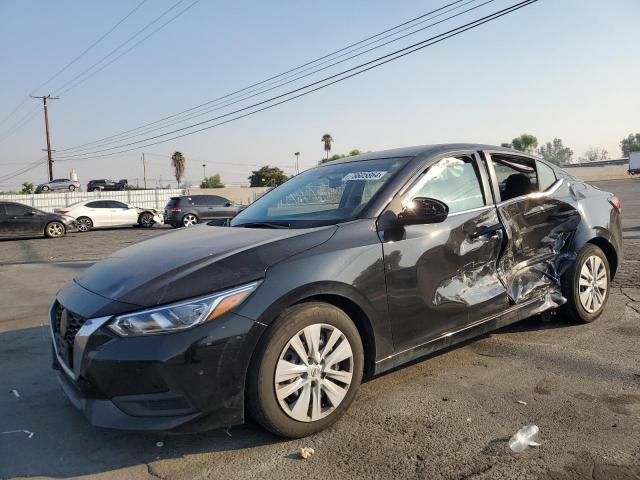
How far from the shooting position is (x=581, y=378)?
3615 millimetres

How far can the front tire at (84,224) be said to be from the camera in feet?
70.9

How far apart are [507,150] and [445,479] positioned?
2.99m

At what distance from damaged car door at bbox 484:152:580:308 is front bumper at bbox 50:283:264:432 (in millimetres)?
2242

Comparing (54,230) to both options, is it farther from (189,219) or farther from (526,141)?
(526,141)

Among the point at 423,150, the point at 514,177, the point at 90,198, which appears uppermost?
the point at 90,198

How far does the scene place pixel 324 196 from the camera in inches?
154

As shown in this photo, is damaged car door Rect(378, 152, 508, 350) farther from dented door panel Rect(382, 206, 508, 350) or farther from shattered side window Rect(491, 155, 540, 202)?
shattered side window Rect(491, 155, 540, 202)

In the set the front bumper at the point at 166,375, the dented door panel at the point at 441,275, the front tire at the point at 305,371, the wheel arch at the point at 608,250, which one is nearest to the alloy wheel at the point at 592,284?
the wheel arch at the point at 608,250

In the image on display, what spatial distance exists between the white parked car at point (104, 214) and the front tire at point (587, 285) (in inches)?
797

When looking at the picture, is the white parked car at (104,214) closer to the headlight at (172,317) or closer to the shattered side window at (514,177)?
the shattered side window at (514,177)

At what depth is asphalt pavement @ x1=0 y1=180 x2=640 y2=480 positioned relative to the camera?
261 centimetres

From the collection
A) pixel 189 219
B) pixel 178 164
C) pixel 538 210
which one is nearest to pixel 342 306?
pixel 538 210

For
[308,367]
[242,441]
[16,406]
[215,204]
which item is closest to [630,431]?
[308,367]

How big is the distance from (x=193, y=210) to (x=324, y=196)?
19018mm
